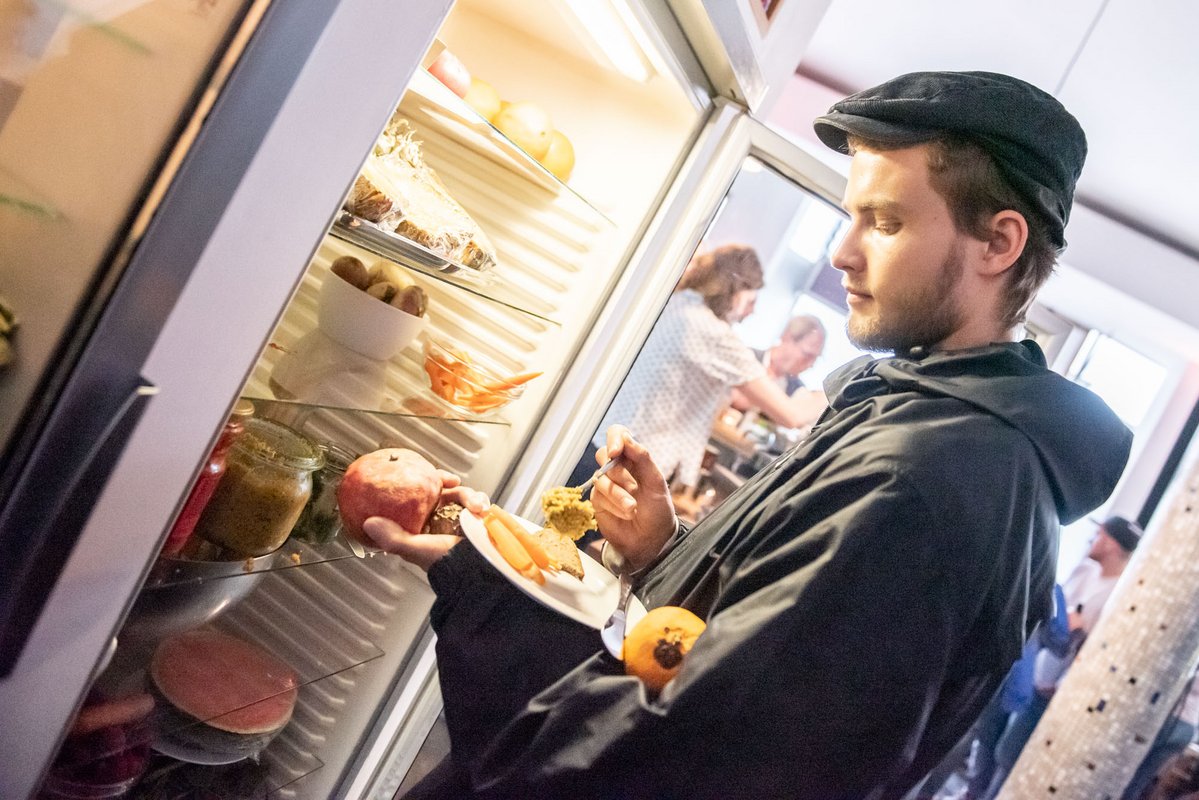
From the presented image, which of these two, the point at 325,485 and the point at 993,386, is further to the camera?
the point at 325,485

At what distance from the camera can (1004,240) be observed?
1.22 metres

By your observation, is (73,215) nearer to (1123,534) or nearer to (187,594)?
(187,594)

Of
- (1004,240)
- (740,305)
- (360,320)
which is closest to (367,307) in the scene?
(360,320)

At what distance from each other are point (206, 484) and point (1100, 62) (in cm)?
354

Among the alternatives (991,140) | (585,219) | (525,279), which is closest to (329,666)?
(525,279)

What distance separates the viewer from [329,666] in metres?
1.83

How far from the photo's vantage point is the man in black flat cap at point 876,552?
93 cm

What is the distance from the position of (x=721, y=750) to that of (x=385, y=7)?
0.84 meters

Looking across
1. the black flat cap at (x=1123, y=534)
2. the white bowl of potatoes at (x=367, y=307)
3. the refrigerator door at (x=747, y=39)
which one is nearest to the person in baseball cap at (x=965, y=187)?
the refrigerator door at (x=747, y=39)

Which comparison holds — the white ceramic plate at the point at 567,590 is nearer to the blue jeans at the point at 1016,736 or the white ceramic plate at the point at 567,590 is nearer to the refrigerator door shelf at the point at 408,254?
the refrigerator door shelf at the point at 408,254

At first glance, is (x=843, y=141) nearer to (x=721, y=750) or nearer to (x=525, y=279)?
(x=525, y=279)

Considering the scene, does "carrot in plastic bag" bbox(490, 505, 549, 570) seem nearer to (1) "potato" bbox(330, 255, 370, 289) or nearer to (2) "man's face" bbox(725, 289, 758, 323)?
(1) "potato" bbox(330, 255, 370, 289)

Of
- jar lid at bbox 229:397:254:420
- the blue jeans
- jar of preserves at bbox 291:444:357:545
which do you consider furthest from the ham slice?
the blue jeans

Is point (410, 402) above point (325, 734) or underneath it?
above
